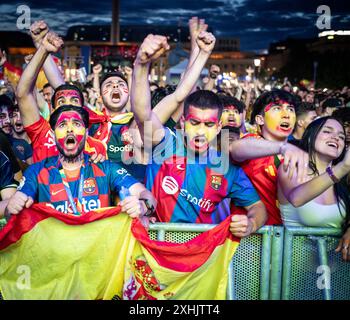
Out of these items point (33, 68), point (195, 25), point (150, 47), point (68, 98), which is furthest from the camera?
point (68, 98)

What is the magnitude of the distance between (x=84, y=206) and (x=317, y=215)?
1.62 meters

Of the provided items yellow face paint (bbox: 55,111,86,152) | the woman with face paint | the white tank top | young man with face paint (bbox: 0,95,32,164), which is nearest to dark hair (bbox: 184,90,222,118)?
the woman with face paint

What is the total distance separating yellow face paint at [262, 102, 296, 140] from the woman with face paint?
53cm

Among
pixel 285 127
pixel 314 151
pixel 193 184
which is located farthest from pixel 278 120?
pixel 193 184

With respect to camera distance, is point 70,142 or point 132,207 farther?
point 70,142

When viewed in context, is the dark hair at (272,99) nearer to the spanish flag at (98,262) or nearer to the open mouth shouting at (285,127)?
the open mouth shouting at (285,127)

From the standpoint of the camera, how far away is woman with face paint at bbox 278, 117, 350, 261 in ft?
10.5

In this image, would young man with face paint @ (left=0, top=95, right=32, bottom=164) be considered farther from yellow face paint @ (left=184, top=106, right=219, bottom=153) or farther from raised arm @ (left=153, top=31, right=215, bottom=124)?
yellow face paint @ (left=184, top=106, right=219, bottom=153)

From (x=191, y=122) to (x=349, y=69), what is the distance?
141 feet

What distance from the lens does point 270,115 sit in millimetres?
4496

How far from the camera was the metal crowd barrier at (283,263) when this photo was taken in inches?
126

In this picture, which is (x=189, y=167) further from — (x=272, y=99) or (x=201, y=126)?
(x=272, y=99)

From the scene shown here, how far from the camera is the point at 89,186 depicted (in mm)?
3561

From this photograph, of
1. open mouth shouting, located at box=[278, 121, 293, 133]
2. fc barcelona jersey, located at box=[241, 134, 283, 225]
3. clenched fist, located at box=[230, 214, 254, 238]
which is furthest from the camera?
open mouth shouting, located at box=[278, 121, 293, 133]
